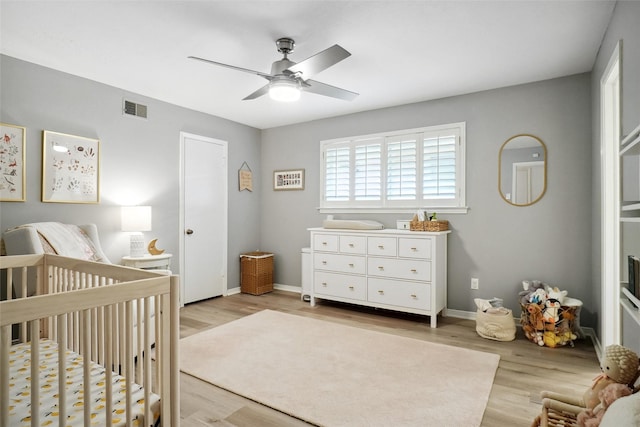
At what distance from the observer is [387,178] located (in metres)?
4.34

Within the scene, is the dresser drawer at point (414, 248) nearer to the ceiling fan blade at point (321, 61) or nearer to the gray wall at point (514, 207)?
the gray wall at point (514, 207)

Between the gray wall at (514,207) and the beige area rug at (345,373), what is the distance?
1152 mm

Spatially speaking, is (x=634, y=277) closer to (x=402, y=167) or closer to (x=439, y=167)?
(x=439, y=167)

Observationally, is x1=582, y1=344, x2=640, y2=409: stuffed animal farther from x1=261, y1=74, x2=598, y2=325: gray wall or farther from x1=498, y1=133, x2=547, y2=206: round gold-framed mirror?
x1=498, y1=133, x2=547, y2=206: round gold-framed mirror

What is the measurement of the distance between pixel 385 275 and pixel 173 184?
2.70 m

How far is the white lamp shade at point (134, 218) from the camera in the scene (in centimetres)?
354

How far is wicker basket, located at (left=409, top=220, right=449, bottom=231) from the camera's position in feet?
12.1

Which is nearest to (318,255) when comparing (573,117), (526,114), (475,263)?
(475,263)

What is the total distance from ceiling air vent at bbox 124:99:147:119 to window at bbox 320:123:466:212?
2212mm

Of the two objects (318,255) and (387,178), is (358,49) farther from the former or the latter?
(318,255)

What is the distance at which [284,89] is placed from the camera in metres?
2.60

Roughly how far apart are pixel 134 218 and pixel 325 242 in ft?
6.82

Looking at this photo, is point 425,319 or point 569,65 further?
point 425,319

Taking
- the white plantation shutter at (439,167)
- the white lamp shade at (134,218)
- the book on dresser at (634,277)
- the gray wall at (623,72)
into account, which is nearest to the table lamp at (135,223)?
the white lamp shade at (134,218)
